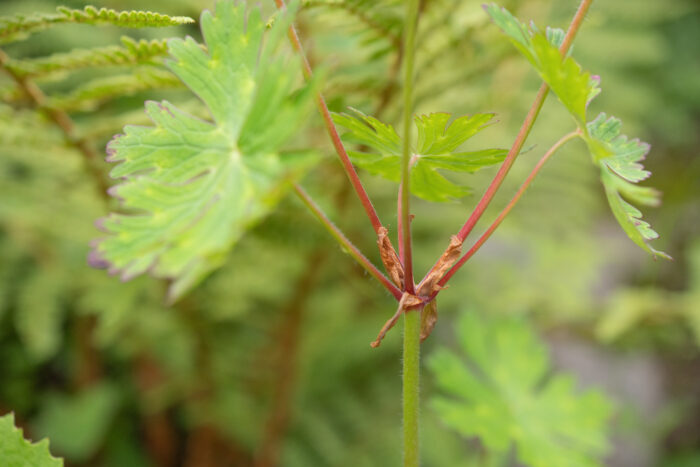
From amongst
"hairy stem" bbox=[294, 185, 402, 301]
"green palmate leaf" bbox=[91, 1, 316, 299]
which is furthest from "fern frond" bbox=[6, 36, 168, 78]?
"hairy stem" bbox=[294, 185, 402, 301]

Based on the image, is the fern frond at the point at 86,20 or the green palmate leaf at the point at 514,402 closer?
the fern frond at the point at 86,20

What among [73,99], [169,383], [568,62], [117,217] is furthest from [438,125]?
[169,383]

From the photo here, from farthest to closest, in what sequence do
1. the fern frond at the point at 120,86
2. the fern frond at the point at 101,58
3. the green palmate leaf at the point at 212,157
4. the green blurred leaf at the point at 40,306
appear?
the green blurred leaf at the point at 40,306
the fern frond at the point at 120,86
the fern frond at the point at 101,58
the green palmate leaf at the point at 212,157

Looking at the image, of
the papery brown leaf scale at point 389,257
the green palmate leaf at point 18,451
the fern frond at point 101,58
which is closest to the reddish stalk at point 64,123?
the fern frond at point 101,58

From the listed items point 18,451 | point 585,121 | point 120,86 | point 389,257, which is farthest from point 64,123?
point 585,121

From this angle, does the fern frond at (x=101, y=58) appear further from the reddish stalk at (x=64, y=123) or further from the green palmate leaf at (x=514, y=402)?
the green palmate leaf at (x=514, y=402)
